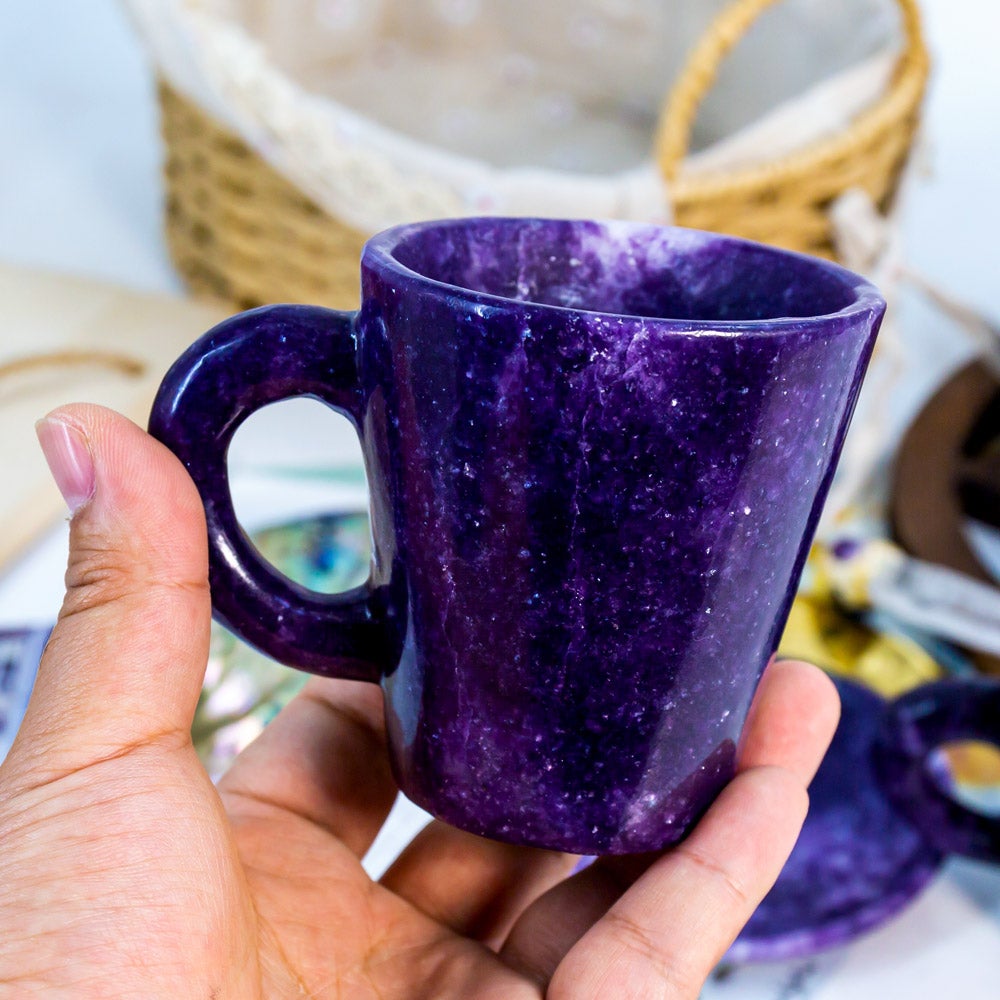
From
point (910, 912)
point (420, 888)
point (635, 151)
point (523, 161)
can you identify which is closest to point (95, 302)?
point (523, 161)

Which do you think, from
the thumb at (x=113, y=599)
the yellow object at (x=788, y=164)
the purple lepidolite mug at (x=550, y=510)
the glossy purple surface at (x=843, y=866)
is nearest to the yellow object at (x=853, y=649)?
the glossy purple surface at (x=843, y=866)

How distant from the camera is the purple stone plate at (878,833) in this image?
23.1 inches

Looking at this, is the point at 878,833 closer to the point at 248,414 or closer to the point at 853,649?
the point at 853,649

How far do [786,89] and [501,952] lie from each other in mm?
976

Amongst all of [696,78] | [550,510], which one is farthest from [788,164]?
[550,510]

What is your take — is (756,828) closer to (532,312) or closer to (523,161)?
(532,312)

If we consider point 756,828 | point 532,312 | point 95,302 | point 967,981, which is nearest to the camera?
point 532,312

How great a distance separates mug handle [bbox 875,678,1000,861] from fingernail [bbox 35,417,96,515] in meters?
0.49

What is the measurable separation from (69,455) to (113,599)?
0.16ft

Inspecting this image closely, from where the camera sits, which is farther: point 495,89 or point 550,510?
point 495,89

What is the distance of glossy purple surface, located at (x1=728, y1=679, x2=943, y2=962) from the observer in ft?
1.91

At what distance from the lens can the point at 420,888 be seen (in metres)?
0.51

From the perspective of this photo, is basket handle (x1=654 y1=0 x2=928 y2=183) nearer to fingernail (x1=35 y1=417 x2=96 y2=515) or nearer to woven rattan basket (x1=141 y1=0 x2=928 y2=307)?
woven rattan basket (x1=141 y1=0 x2=928 y2=307)

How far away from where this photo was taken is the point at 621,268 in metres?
0.46
